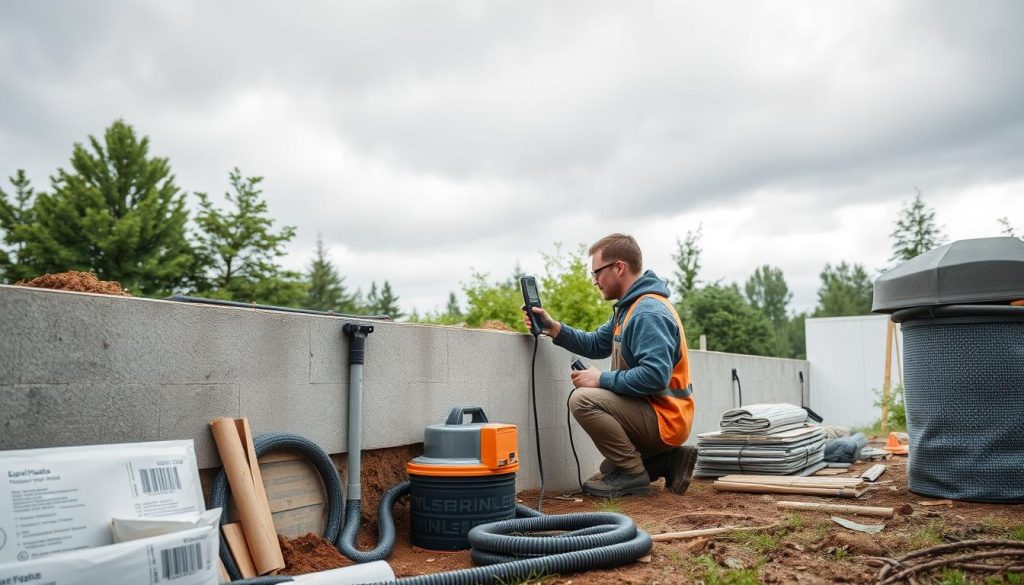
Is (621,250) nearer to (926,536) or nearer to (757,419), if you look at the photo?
(757,419)

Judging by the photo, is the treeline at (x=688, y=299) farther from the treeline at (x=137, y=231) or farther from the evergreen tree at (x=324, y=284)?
the evergreen tree at (x=324, y=284)

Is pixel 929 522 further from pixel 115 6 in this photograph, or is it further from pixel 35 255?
pixel 35 255

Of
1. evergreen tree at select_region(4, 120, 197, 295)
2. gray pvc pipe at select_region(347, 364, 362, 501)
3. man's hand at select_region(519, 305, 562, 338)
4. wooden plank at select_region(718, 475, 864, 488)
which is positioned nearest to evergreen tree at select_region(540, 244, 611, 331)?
wooden plank at select_region(718, 475, 864, 488)

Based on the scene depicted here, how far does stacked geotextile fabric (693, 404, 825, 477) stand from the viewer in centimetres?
489

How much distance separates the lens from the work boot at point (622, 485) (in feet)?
12.9

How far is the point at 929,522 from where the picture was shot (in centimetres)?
303

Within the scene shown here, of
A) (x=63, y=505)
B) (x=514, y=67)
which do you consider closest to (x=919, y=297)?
(x=63, y=505)

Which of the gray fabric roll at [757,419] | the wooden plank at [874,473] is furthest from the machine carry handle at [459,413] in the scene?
the wooden plank at [874,473]

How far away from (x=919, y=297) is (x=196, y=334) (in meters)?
3.69

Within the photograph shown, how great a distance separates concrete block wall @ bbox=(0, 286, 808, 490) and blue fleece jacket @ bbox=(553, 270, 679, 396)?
2.17ft

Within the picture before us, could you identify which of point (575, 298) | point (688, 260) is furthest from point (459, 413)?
point (688, 260)

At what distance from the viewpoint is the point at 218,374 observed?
2385mm

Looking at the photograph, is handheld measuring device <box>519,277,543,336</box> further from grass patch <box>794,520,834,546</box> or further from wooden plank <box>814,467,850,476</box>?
wooden plank <box>814,467,850,476</box>

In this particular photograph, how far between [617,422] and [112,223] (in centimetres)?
2859
